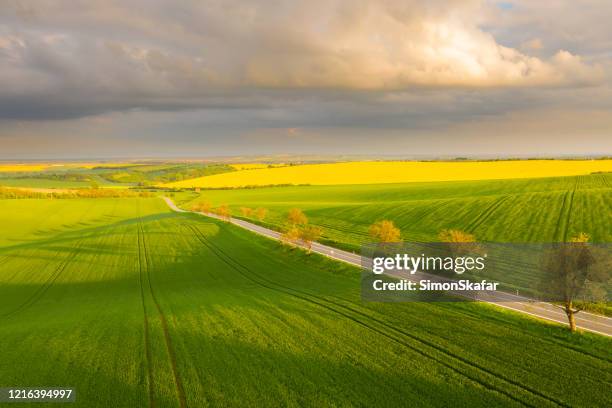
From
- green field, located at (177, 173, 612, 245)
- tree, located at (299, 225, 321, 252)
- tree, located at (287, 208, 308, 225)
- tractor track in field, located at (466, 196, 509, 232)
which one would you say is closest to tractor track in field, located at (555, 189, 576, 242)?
green field, located at (177, 173, 612, 245)

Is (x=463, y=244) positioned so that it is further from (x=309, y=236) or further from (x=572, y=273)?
(x=309, y=236)

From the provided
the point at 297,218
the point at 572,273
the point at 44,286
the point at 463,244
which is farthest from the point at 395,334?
the point at 44,286

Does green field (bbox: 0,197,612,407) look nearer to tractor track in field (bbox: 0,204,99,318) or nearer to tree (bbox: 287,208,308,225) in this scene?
tractor track in field (bbox: 0,204,99,318)

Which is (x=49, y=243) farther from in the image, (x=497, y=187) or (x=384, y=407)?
(x=497, y=187)

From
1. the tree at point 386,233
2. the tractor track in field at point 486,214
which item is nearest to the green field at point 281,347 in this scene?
the tree at point 386,233

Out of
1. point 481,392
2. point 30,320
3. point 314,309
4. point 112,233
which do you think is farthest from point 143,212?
point 481,392
